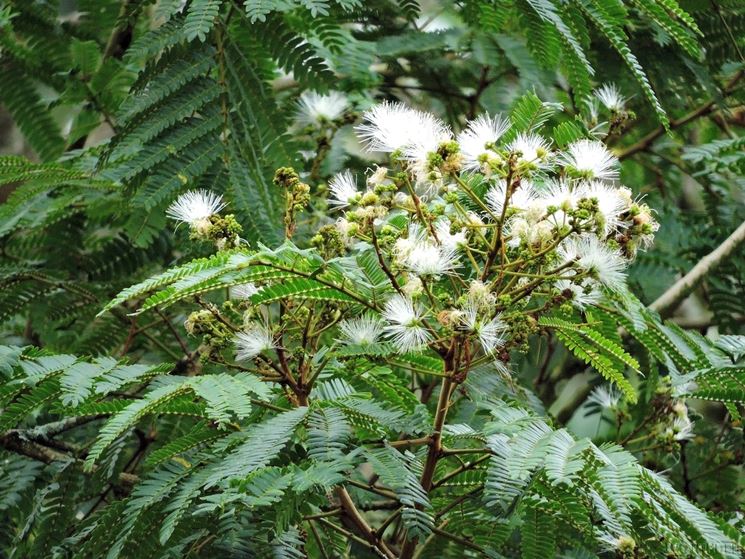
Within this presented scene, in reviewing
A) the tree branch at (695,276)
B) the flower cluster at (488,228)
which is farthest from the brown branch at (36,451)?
the tree branch at (695,276)

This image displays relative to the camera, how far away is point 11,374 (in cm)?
195

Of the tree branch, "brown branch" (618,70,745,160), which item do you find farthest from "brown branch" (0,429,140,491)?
"brown branch" (618,70,745,160)

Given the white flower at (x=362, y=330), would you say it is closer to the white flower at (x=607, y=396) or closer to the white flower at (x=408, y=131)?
the white flower at (x=408, y=131)

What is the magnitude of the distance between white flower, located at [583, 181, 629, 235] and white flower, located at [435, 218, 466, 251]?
0.24m

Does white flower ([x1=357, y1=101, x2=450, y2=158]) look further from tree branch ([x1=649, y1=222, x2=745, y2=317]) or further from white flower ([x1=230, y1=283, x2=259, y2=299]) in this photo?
tree branch ([x1=649, y1=222, x2=745, y2=317])

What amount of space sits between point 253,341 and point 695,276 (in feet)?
6.25

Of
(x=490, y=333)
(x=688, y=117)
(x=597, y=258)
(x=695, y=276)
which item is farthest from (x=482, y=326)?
(x=688, y=117)

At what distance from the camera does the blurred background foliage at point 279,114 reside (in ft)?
8.59

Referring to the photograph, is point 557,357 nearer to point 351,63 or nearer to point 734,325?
point 734,325

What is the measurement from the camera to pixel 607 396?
3.19m

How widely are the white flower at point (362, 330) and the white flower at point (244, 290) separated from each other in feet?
0.61

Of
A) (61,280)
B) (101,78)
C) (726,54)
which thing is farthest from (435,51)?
(61,280)

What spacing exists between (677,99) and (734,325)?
827 millimetres

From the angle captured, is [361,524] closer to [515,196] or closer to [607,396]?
[515,196]
